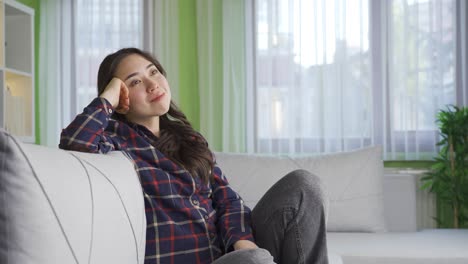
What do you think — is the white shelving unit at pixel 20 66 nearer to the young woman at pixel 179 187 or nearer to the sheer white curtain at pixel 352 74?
the sheer white curtain at pixel 352 74

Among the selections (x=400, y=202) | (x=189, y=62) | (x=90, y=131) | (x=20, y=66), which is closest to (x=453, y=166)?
(x=400, y=202)

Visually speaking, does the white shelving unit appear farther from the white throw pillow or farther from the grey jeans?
the grey jeans

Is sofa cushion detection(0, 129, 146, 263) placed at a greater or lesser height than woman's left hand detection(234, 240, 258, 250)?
greater

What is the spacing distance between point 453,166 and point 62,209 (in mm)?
2714

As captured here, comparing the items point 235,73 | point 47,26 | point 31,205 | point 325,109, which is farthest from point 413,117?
point 31,205

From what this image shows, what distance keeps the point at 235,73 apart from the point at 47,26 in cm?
127

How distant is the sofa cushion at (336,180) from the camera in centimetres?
277

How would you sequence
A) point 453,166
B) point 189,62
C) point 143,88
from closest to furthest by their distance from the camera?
point 143,88
point 453,166
point 189,62

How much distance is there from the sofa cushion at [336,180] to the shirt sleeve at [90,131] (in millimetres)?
1214

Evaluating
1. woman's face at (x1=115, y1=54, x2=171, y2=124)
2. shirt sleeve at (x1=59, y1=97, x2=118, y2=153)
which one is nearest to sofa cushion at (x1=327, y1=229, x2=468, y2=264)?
woman's face at (x1=115, y1=54, x2=171, y2=124)

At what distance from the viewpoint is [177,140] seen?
180 cm

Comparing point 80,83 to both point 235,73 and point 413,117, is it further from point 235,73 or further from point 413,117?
point 413,117

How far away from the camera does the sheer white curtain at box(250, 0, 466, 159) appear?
3457mm

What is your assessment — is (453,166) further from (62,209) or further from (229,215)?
(62,209)
